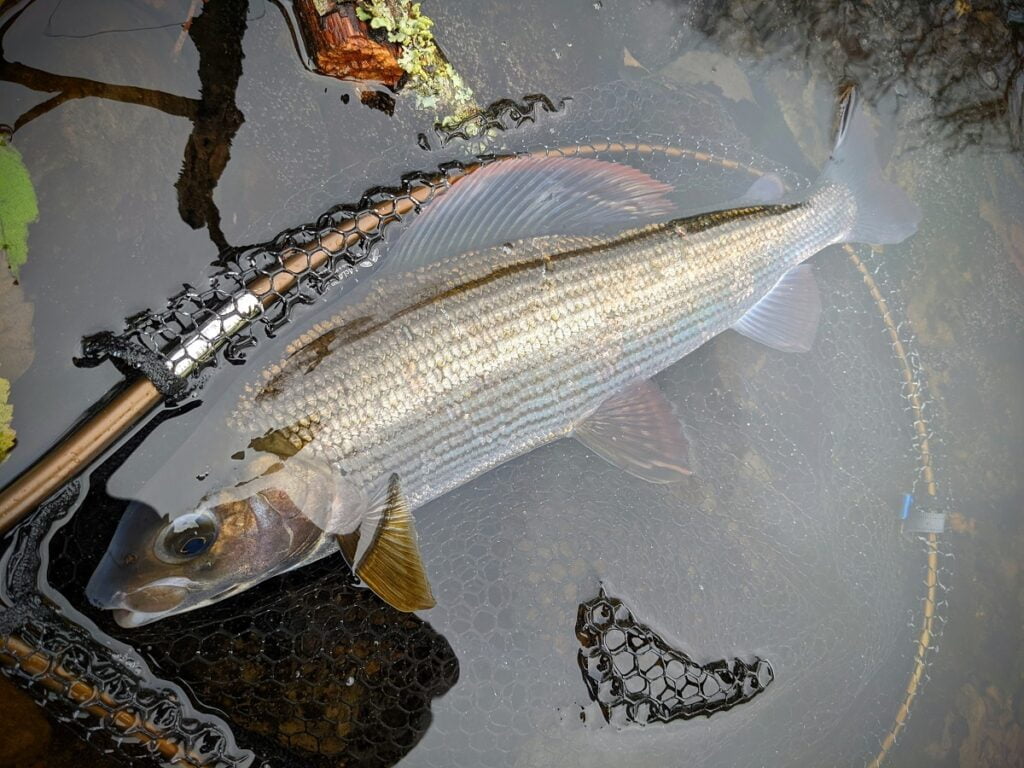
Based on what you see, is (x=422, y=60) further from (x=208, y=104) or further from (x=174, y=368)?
(x=174, y=368)

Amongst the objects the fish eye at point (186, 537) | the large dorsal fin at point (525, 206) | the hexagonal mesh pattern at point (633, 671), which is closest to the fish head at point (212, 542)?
the fish eye at point (186, 537)

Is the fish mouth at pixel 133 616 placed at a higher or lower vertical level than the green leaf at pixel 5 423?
lower

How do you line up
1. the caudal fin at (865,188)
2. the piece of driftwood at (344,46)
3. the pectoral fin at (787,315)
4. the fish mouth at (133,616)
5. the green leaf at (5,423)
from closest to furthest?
the fish mouth at (133,616) → the green leaf at (5,423) → the piece of driftwood at (344,46) → the pectoral fin at (787,315) → the caudal fin at (865,188)

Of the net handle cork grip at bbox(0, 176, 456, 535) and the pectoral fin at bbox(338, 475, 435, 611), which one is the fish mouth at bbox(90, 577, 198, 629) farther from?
the pectoral fin at bbox(338, 475, 435, 611)

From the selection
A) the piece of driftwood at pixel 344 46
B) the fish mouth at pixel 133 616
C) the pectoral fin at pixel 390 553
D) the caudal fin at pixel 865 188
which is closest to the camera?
the fish mouth at pixel 133 616

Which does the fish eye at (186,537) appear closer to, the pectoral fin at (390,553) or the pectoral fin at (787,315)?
the pectoral fin at (390,553)

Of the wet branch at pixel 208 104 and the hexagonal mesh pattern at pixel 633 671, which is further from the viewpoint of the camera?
the hexagonal mesh pattern at pixel 633 671

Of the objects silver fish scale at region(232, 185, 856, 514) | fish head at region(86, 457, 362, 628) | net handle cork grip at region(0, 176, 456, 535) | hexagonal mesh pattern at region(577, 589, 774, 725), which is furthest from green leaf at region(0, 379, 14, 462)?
hexagonal mesh pattern at region(577, 589, 774, 725)

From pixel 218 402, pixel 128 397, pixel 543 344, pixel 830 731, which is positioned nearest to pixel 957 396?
pixel 830 731
